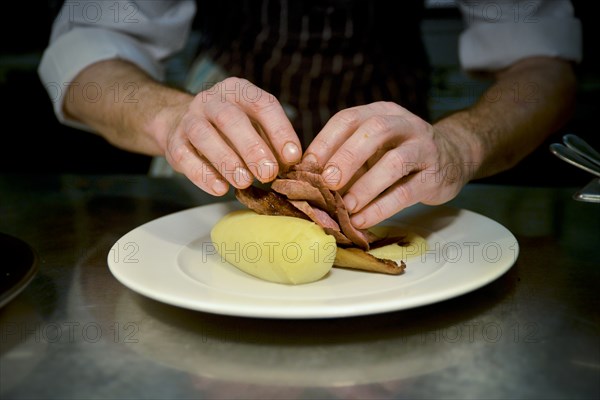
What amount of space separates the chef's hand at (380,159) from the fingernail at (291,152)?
2cm

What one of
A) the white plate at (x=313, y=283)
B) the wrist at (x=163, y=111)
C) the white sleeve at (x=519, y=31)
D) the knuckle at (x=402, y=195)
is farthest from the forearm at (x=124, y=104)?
the white sleeve at (x=519, y=31)

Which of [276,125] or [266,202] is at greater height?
[276,125]

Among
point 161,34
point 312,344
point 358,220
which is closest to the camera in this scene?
point 312,344

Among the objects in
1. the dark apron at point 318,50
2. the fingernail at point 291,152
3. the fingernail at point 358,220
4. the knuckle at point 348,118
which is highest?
the knuckle at point 348,118

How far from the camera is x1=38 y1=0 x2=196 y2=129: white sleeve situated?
1.79 metres

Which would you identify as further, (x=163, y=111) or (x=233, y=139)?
(x=163, y=111)

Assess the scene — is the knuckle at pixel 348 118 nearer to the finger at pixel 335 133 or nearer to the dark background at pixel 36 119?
the finger at pixel 335 133

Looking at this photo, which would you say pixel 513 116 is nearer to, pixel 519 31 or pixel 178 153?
pixel 519 31

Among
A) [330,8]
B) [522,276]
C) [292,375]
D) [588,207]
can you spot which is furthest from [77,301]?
[330,8]

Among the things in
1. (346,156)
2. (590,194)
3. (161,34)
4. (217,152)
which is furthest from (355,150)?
(161,34)

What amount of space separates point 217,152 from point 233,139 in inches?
1.3

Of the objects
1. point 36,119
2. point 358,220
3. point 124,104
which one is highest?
point 358,220

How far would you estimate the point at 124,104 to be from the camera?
5.19 ft

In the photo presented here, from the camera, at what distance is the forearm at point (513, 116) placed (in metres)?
1.33
